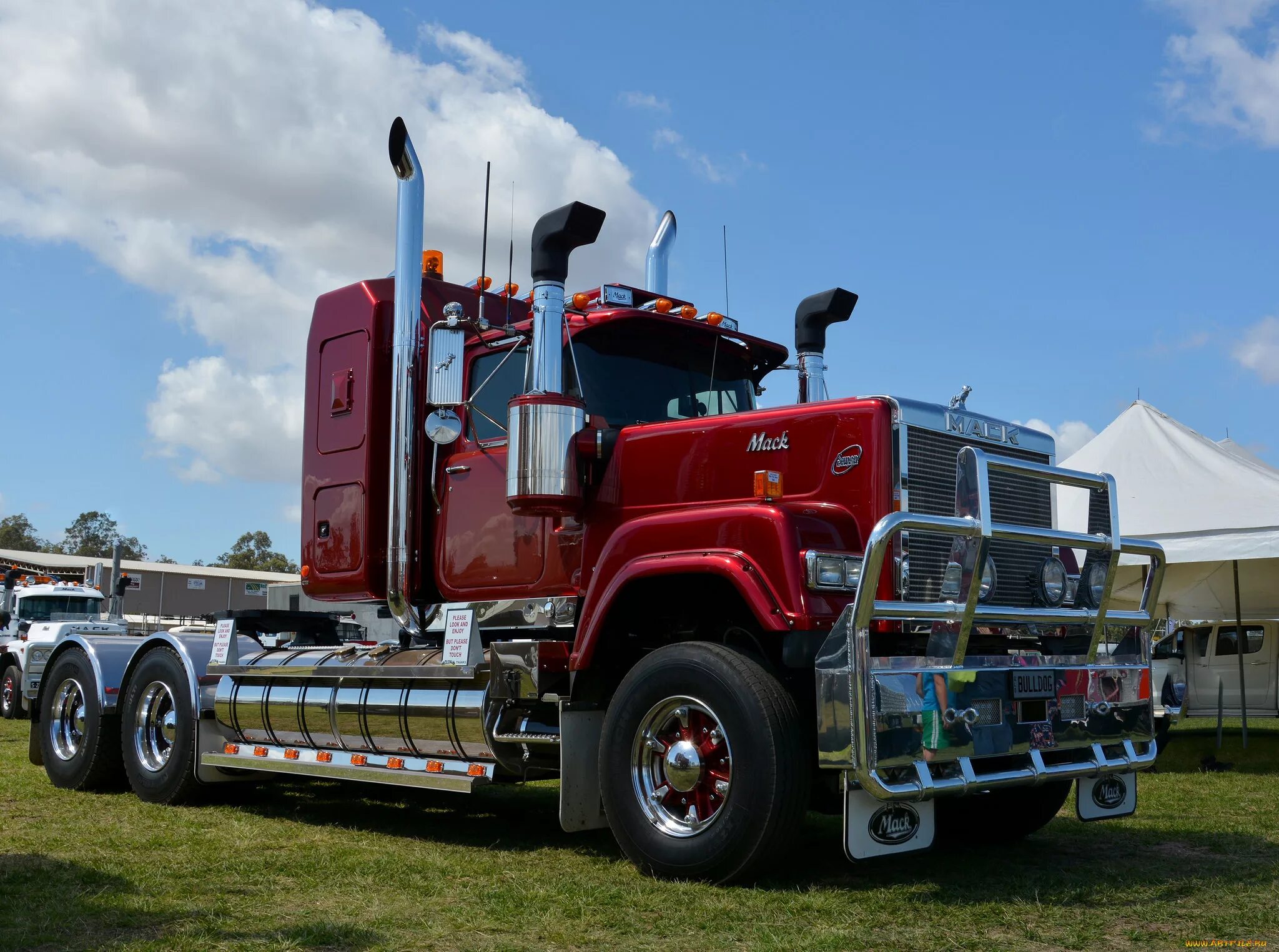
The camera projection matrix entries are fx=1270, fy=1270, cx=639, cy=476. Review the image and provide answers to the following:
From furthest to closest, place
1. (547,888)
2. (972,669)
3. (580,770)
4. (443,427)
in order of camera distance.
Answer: (443,427), (580,770), (547,888), (972,669)

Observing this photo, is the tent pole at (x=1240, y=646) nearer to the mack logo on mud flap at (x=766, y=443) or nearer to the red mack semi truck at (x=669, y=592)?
the red mack semi truck at (x=669, y=592)

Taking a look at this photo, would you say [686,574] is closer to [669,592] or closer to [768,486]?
[669,592]

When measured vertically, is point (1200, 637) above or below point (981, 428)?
below

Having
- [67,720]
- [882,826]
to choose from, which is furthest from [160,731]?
[882,826]

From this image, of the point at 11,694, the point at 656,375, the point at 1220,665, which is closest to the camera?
the point at 656,375

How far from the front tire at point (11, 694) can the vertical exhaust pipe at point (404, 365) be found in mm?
14753

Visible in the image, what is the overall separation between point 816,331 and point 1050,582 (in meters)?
2.80

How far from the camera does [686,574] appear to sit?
6191mm

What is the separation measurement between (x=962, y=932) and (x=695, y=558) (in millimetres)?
1962

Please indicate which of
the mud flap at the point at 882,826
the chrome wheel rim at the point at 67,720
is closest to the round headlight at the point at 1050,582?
the mud flap at the point at 882,826

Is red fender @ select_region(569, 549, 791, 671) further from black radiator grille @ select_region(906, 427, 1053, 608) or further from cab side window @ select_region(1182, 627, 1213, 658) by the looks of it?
cab side window @ select_region(1182, 627, 1213, 658)

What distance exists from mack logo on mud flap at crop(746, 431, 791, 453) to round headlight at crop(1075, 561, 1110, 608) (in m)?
1.68

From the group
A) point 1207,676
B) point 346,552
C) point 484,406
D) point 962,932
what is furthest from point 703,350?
point 1207,676

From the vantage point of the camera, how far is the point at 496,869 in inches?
253
